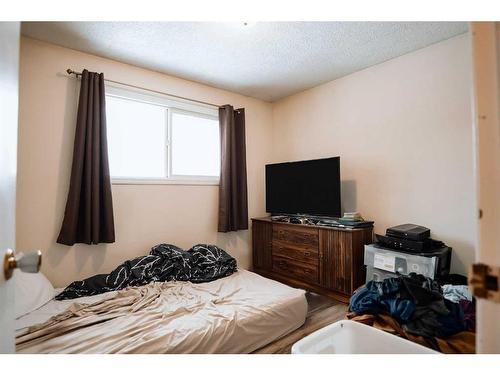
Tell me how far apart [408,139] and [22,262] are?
282cm

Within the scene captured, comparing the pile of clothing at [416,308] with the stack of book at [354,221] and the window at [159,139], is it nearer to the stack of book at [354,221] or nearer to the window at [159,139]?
the stack of book at [354,221]

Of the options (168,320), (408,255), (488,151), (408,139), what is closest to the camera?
(488,151)

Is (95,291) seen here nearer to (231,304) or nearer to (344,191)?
(231,304)

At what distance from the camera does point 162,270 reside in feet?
7.59

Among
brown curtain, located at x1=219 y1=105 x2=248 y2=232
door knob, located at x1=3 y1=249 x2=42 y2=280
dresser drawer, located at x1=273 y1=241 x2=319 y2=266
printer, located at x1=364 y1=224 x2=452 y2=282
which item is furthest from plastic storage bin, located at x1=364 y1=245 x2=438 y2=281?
door knob, located at x1=3 y1=249 x2=42 y2=280

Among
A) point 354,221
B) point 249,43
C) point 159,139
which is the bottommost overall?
point 354,221

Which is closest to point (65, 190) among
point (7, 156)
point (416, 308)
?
point (7, 156)

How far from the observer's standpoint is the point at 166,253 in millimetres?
2447

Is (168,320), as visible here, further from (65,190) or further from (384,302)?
(65,190)
